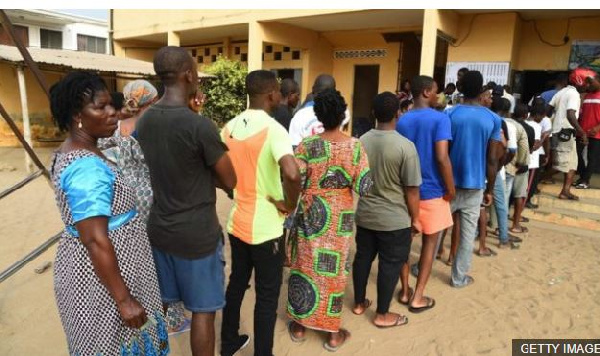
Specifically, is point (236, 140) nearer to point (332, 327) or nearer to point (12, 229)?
point (332, 327)

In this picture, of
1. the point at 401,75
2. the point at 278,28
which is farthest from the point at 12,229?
the point at 401,75

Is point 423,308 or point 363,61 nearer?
point 423,308

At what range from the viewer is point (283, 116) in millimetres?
4066

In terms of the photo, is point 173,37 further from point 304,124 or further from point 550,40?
point 304,124

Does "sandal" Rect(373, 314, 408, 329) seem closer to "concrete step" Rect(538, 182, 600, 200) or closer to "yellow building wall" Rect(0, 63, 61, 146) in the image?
"concrete step" Rect(538, 182, 600, 200)

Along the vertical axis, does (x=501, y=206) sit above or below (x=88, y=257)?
below

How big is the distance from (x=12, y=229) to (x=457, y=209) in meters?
5.12

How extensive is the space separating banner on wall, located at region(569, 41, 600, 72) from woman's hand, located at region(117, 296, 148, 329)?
884 cm

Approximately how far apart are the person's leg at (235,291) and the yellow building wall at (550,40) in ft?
26.5

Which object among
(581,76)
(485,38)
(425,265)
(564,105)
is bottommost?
(425,265)

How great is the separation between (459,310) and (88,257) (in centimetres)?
285

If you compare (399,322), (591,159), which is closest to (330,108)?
(399,322)

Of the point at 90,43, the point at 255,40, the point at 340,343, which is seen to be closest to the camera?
the point at 340,343

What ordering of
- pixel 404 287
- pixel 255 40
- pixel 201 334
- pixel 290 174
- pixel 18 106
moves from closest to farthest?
pixel 201 334
pixel 290 174
pixel 404 287
pixel 255 40
pixel 18 106
